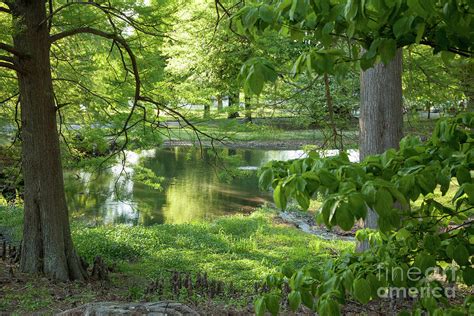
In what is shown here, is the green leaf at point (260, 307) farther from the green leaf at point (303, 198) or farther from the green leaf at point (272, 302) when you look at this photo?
the green leaf at point (303, 198)

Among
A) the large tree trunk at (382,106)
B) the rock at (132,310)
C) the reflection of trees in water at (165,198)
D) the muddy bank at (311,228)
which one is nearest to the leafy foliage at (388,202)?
the rock at (132,310)

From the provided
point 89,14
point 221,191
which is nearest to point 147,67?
point 89,14

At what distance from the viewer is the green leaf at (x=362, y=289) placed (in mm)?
1854

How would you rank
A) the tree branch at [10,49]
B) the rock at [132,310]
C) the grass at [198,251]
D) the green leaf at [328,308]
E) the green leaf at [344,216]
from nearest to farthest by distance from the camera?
the green leaf at [344,216], the green leaf at [328,308], the rock at [132,310], the tree branch at [10,49], the grass at [198,251]

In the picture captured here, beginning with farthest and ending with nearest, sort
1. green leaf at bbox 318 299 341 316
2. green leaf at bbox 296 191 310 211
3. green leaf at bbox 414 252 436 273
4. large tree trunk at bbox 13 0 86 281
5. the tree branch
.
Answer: large tree trunk at bbox 13 0 86 281, the tree branch, green leaf at bbox 414 252 436 273, green leaf at bbox 318 299 341 316, green leaf at bbox 296 191 310 211

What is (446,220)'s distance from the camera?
2.25m

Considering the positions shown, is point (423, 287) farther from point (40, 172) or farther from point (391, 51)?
point (40, 172)

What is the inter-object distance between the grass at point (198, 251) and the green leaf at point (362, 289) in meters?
4.61

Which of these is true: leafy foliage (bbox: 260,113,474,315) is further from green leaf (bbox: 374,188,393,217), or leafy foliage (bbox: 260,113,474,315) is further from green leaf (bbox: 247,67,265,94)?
green leaf (bbox: 247,67,265,94)

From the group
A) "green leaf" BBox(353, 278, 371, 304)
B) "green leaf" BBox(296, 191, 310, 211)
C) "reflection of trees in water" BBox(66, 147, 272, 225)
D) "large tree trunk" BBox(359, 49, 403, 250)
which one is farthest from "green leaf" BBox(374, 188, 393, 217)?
"reflection of trees in water" BBox(66, 147, 272, 225)

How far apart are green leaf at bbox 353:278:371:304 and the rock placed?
118 inches

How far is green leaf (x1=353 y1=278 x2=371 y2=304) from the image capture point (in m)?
1.85

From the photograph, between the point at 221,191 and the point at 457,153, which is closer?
the point at 457,153

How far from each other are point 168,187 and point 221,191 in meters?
2.00
